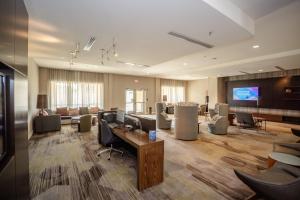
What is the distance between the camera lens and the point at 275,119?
8961 millimetres

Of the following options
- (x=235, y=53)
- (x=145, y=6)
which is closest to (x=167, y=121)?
(x=235, y=53)

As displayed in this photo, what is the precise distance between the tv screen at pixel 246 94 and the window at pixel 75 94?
30.1 ft

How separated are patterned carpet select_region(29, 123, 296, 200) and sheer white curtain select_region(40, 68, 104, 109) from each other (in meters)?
3.93

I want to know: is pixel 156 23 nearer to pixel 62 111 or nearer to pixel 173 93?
pixel 62 111

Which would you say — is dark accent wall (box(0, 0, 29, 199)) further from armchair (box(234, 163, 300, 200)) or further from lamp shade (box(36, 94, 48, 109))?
lamp shade (box(36, 94, 48, 109))

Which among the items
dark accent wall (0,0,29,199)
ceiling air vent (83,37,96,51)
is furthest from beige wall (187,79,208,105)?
dark accent wall (0,0,29,199)

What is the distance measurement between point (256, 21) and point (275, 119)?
8223 millimetres

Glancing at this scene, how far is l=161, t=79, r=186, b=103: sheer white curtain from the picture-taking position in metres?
13.3

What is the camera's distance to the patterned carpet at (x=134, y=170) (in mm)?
2455

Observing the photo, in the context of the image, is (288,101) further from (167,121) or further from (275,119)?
(167,121)

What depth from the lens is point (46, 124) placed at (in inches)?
247

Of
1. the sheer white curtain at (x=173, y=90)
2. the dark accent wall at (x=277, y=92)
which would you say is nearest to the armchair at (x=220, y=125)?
the dark accent wall at (x=277, y=92)

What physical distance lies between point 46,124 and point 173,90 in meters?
10.2

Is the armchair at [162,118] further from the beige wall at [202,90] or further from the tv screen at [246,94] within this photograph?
the tv screen at [246,94]
